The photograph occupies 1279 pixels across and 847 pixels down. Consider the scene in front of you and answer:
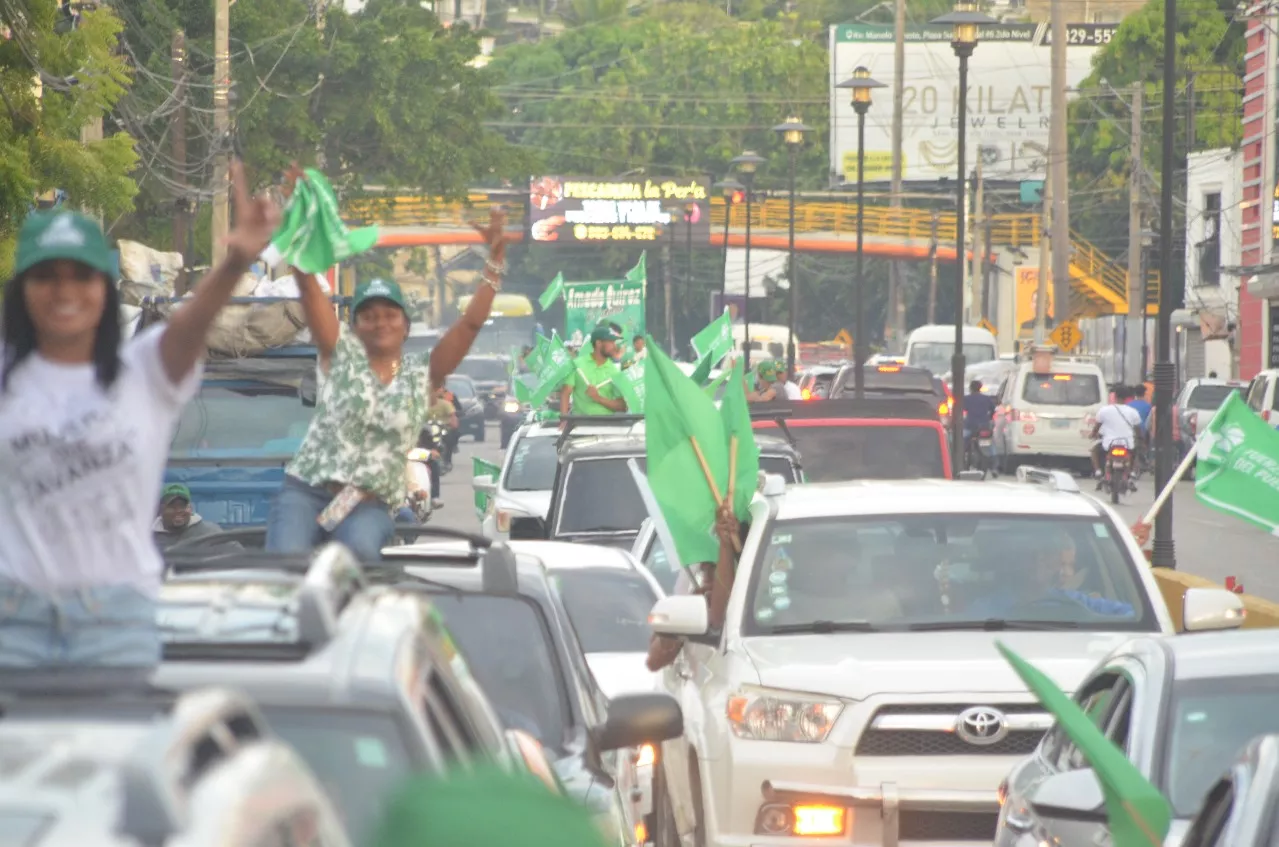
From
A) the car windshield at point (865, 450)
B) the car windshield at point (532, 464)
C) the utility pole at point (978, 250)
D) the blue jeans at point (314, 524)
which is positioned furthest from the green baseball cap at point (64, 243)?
the utility pole at point (978, 250)

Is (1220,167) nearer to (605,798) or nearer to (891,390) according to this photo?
(891,390)

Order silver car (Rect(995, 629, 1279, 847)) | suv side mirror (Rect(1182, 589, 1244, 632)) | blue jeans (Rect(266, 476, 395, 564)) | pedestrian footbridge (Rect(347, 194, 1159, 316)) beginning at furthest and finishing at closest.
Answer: pedestrian footbridge (Rect(347, 194, 1159, 316)) → suv side mirror (Rect(1182, 589, 1244, 632)) → blue jeans (Rect(266, 476, 395, 564)) → silver car (Rect(995, 629, 1279, 847))

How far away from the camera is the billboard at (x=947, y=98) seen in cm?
8575

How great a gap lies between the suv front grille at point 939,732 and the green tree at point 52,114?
860cm

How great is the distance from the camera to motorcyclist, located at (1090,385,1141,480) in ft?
110

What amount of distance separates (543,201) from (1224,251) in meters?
33.9

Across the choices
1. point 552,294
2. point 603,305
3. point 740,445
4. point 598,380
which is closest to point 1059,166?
point 603,305

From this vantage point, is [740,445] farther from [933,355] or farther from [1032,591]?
[933,355]

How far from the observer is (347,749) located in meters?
3.89

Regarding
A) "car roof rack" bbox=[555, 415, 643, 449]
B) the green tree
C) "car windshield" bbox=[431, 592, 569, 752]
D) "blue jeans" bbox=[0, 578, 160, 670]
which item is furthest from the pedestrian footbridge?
"blue jeans" bbox=[0, 578, 160, 670]

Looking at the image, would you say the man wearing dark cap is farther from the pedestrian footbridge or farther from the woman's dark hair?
the pedestrian footbridge

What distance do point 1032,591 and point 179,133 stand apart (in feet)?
85.0

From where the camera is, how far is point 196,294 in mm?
5004

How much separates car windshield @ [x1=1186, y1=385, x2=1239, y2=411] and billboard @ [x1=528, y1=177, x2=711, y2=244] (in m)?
49.3
